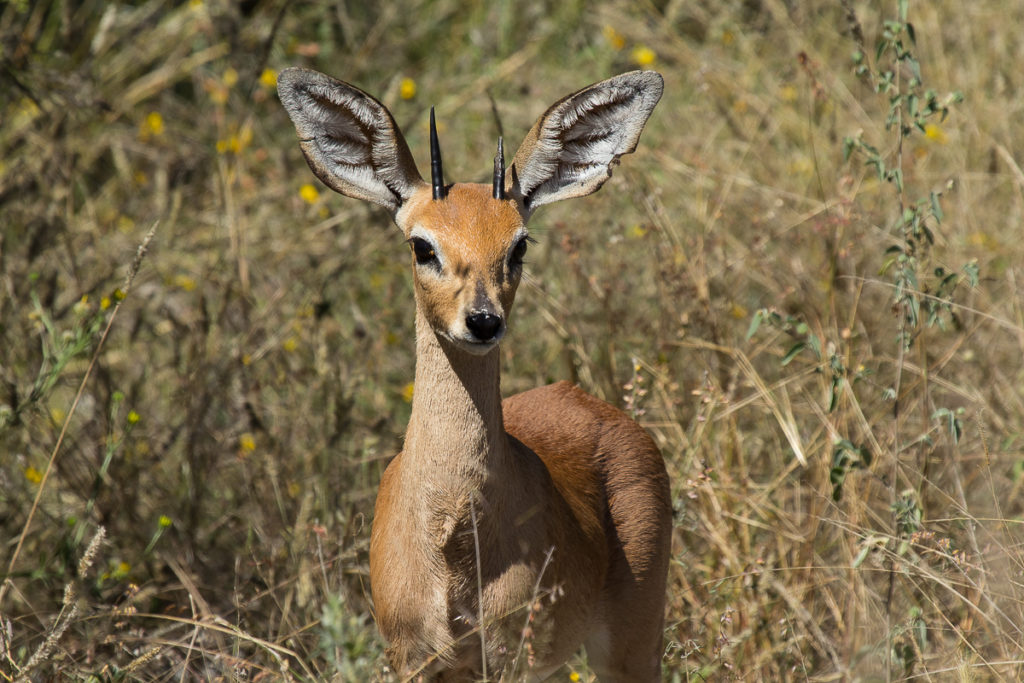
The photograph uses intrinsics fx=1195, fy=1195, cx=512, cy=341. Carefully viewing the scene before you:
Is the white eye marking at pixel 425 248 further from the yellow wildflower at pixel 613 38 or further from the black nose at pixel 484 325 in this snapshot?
the yellow wildflower at pixel 613 38

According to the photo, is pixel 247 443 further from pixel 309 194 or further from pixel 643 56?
pixel 643 56

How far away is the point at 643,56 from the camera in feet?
26.0

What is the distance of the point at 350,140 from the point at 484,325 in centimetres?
98

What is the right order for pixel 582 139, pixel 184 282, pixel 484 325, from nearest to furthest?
pixel 484 325, pixel 582 139, pixel 184 282

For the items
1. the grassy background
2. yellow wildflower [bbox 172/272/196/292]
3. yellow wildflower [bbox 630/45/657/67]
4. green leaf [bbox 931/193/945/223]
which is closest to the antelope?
the grassy background

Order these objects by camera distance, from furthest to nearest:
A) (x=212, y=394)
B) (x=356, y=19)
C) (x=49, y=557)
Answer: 1. (x=356, y=19)
2. (x=212, y=394)
3. (x=49, y=557)

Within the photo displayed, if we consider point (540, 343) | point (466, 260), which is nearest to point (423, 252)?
point (466, 260)

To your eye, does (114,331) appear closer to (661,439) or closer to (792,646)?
(661,439)

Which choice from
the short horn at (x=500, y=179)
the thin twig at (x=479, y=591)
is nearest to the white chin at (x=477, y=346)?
the thin twig at (x=479, y=591)

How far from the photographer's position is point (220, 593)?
5098mm

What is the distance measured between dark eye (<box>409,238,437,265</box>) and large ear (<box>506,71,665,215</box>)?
1.51 ft

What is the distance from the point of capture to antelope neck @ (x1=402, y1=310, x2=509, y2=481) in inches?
138

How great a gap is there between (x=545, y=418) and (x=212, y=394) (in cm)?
182

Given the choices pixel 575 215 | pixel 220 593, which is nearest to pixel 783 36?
pixel 575 215
